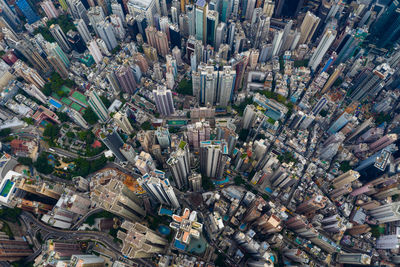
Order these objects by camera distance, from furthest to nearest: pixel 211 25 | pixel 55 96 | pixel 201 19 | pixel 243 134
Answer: pixel 211 25 < pixel 201 19 < pixel 55 96 < pixel 243 134

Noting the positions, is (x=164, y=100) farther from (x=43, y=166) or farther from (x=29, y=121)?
(x=29, y=121)

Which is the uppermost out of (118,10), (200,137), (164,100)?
(118,10)

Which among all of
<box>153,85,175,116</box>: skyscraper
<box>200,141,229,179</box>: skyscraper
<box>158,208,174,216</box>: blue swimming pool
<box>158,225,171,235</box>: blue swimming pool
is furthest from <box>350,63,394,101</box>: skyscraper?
<box>158,225,171,235</box>: blue swimming pool

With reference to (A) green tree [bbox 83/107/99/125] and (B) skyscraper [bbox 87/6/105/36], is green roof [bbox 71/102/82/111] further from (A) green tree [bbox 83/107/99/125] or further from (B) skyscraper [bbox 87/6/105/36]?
(B) skyscraper [bbox 87/6/105/36]

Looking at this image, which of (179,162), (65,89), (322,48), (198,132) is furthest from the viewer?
(65,89)

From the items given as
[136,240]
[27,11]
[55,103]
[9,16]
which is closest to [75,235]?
[136,240]

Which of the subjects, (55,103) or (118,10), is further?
(118,10)
